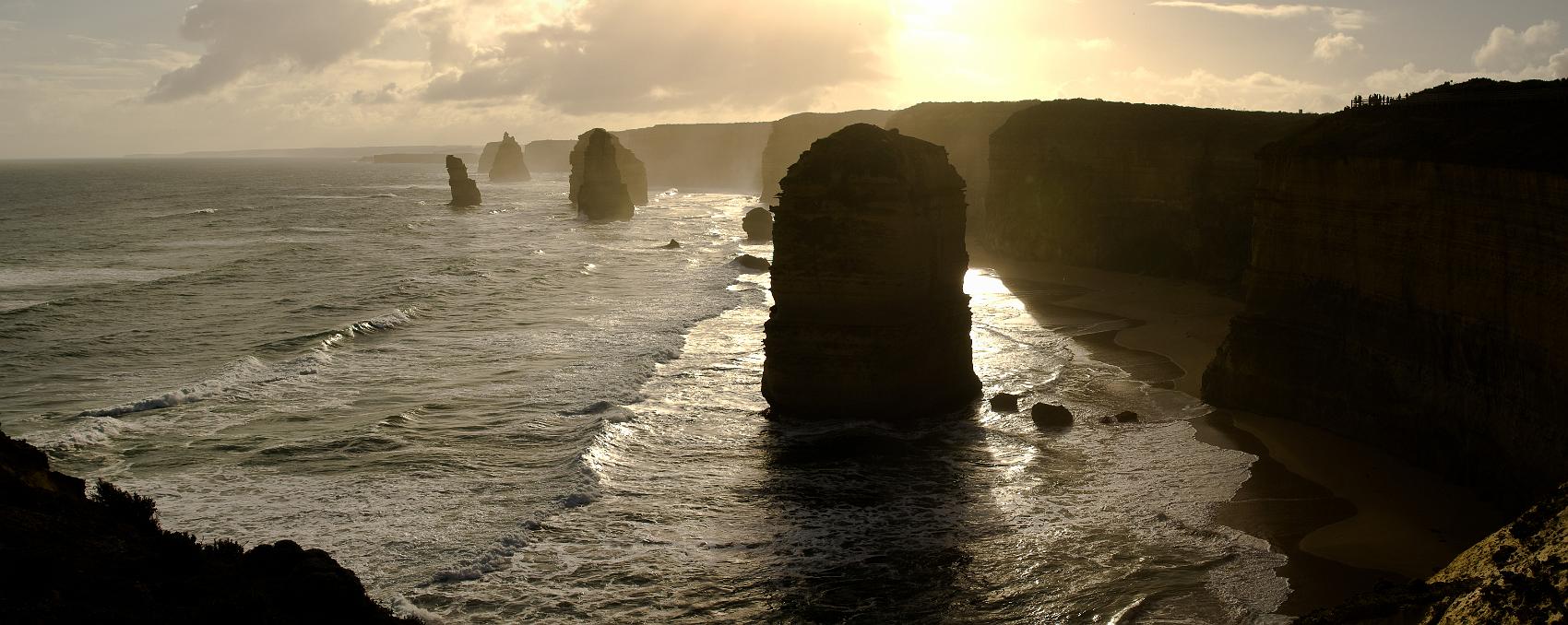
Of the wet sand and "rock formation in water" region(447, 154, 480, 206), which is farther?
"rock formation in water" region(447, 154, 480, 206)

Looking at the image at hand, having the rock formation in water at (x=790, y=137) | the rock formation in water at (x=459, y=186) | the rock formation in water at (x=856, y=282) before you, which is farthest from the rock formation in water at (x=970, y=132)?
the rock formation in water at (x=459, y=186)

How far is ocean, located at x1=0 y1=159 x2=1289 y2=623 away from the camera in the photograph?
621 inches

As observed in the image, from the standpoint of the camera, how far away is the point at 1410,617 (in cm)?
823

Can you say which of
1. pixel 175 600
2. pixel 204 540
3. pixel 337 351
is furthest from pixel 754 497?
pixel 337 351

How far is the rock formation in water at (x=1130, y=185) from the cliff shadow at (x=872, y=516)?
2440 centimetres

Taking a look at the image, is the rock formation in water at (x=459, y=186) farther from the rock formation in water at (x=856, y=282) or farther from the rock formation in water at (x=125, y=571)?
the rock formation in water at (x=125, y=571)

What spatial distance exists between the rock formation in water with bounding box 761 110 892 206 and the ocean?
7776cm

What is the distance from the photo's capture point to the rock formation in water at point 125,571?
352 inches

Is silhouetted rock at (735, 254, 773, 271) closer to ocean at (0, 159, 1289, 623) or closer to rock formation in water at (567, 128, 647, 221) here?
ocean at (0, 159, 1289, 623)

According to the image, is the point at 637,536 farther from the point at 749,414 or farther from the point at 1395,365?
the point at 1395,365

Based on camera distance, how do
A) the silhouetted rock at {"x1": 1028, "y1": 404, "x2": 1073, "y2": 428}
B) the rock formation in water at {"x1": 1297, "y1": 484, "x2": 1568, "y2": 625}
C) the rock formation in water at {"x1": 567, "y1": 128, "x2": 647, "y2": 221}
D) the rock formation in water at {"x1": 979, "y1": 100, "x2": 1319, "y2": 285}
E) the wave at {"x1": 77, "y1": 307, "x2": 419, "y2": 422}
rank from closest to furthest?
1. the rock formation in water at {"x1": 1297, "y1": 484, "x2": 1568, "y2": 625}
2. the silhouetted rock at {"x1": 1028, "y1": 404, "x2": 1073, "y2": 428}
3. the wave at {"x1": 77, "y1": 307, "x2": 419, "y2": 422}
4. the rock formation in water at {"x1": 979, "y1": 100, "x2": 1319, "y2": 285}
5. the rock formation in water at {"x1": 567, "y1": 128, "x2": 647, "y2": 221}

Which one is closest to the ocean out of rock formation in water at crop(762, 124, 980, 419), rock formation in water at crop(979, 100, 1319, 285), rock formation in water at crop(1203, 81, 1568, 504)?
rock formation in water at crop(762, 124, 980, 419)

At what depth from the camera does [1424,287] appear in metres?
20.6

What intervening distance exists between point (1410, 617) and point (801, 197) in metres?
16.7
